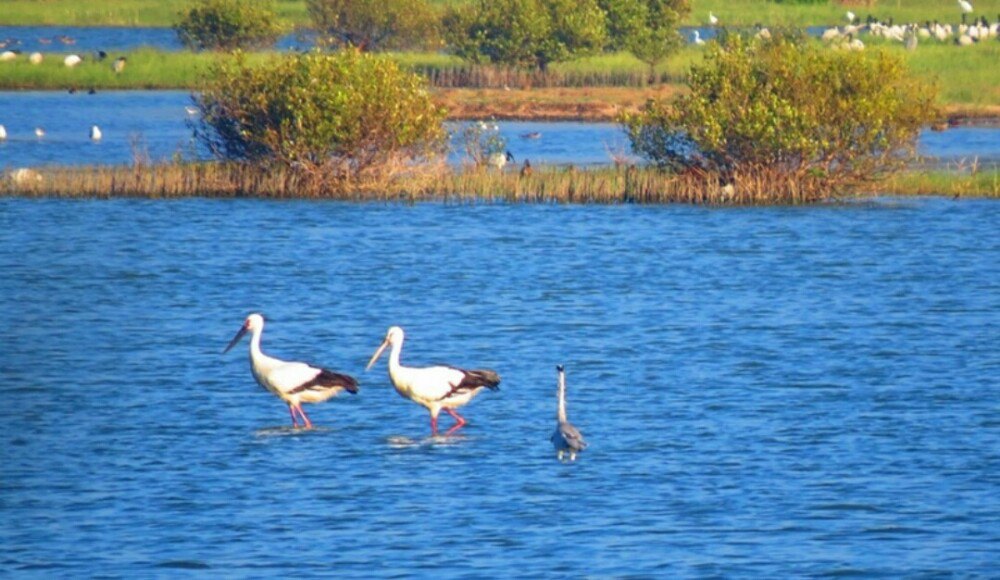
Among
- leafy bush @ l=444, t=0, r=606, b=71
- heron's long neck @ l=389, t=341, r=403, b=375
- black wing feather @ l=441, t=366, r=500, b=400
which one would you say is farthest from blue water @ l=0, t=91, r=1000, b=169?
black wing feather @ l=441, t=366, r=500, b=400

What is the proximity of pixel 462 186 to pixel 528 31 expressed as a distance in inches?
1161

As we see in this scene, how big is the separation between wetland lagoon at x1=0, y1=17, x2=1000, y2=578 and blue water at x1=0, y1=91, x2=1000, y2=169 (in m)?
7.03

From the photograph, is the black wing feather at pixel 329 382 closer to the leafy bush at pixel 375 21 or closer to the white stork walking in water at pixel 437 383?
the white stork walking in water at pixel 437 383

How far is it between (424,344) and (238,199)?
17.1 metres

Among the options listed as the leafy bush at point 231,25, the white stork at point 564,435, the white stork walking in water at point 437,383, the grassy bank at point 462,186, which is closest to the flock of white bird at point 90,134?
the grassy bank at point 462,186

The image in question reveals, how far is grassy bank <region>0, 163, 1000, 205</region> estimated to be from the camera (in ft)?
140

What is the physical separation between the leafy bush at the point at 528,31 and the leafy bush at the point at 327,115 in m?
29.7

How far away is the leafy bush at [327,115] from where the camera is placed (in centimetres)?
4128

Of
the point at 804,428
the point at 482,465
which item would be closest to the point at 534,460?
the point at 482,465

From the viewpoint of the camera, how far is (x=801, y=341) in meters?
28.4

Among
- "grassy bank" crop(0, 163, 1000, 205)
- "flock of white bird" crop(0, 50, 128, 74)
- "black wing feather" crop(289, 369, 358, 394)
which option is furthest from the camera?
"flock of white bird" crop(0, 50, 128, 74)

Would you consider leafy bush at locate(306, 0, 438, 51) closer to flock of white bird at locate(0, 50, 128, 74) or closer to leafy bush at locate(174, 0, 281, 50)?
leafy bush at locate(174, 0, 281, 50)

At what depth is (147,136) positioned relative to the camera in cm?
6006

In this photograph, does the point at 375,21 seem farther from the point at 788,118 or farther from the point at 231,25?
the point at 788,118
